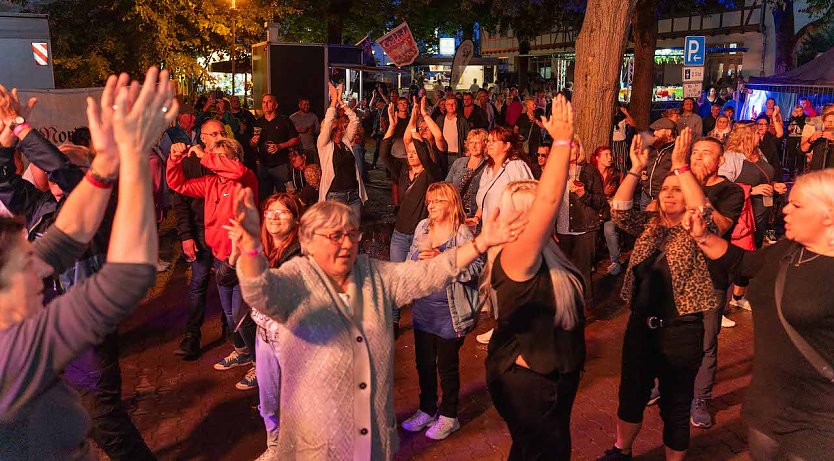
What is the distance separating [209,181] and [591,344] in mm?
3790

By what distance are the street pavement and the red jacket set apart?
1.17 m

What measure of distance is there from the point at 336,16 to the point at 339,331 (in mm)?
29458

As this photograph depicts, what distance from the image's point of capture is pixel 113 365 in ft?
15.0

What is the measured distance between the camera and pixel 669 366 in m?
4.41

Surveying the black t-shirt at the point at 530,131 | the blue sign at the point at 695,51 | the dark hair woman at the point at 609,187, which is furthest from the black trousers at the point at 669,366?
the blue sign at the point at 695,51

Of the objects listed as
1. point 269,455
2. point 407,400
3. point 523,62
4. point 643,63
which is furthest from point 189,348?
point 523,62

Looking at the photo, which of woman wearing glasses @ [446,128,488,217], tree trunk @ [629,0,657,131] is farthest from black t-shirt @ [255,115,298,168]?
tree trunk @ [629,0,657,131]

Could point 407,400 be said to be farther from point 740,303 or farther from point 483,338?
point 740,303

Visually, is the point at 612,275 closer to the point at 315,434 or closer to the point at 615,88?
the point at 615,88

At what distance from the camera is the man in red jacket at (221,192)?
19.9 ft

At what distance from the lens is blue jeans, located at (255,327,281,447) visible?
15.5ft

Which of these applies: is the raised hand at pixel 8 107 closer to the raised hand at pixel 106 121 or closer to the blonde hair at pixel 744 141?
the raised hand at pixel 106 121

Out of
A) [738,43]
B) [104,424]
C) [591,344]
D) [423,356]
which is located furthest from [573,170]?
[738,43]

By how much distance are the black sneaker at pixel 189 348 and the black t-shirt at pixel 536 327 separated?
403cm
